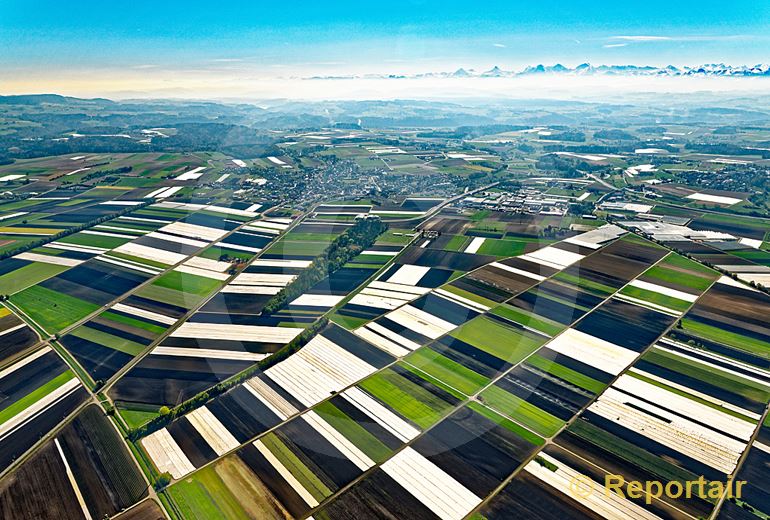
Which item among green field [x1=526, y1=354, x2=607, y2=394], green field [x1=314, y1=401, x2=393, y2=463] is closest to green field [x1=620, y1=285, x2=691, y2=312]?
green field [x1=526, y1=354, x2=607, y2=394]

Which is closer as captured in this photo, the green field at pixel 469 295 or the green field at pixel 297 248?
the green field at pixel 469 295

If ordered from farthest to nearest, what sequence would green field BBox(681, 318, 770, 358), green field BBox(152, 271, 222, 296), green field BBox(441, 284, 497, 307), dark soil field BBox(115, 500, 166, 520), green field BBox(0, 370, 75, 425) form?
green field BBox(152, 271, 222, 296)
green field BBox(441, 284, 497, 307)
green field BBox(681, 318, 770, 358)
green field BBox(0, 370, 75, 425)
dark soil field BBox(115, 500, 166, 520)

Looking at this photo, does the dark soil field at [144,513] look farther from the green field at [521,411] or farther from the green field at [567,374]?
the green field at [567,374]

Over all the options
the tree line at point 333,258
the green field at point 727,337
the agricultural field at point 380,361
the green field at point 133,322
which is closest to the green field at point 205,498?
the agricultural field at point 380,361

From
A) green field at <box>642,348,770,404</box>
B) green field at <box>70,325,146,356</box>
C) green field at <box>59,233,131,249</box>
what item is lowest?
green field at <box>642,348,770,404</box>

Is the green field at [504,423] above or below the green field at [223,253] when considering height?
below

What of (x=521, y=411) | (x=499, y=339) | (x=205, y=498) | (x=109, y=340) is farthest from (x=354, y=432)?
(x=109, y=340)

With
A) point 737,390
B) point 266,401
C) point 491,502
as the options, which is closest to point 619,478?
point 491,502

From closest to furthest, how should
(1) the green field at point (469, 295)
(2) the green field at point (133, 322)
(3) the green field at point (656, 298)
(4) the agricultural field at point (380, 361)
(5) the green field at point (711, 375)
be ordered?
(4) the agricultural field at point (380, 361)
(5) the green field at point (711, 375)
(2) the green field at point (133, 322)
(3) the green field at point (656, 298)
(1) the green field at point (469, 295)

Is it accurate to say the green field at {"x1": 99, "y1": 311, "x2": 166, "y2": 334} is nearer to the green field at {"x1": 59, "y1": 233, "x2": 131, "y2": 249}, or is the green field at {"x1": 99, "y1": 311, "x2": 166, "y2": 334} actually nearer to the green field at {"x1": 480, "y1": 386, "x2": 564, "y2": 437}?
the green field at {"x1": 59, "y1": 233, "x2": 131, "y2": 249}

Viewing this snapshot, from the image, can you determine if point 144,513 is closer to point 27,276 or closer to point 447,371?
point 447,371
